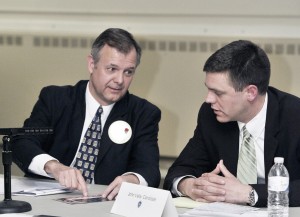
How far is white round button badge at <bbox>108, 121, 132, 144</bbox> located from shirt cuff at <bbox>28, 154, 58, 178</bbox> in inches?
18.9

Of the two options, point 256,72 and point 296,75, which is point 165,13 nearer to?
point 296,75

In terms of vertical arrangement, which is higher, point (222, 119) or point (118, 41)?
point (118, 41)

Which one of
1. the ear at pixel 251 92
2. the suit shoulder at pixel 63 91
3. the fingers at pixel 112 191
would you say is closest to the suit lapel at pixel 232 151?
the ear at pixel 251 92

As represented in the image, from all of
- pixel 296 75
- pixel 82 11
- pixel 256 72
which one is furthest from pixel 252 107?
pixel 82 11

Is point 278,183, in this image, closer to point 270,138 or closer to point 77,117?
point 270,138

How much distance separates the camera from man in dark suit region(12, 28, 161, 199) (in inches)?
185

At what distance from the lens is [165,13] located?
5.91m

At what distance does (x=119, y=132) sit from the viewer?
15.6ft

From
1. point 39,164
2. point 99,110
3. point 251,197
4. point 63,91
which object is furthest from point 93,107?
point 251,197

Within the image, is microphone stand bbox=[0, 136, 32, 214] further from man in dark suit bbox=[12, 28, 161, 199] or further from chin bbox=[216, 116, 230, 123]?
chin bbox=[216, 116, 230, 123]

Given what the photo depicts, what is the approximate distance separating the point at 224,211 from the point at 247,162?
785 millimetres

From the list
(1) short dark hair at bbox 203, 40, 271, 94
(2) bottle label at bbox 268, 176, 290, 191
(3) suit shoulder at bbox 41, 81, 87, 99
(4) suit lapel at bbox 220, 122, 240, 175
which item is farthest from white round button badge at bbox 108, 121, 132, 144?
(2) bottle label at bbox 268, 176, 290, 191

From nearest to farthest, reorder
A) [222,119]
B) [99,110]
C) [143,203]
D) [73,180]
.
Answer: [143,203] < [73,180] < [222,119] < [99,110]

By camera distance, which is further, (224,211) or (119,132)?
(119,132)
